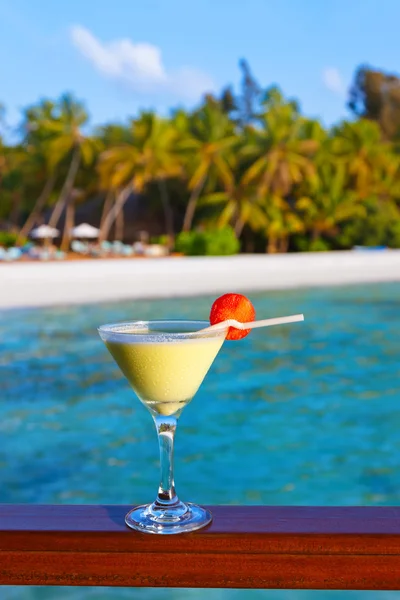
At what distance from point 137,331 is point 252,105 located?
217 feet

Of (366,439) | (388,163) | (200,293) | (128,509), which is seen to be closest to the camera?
(128,509)

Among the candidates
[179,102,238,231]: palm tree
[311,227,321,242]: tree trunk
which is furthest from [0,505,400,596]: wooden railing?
Result: [311,227,321,242]: tree trunk

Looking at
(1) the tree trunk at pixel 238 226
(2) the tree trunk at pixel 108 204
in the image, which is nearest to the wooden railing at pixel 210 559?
(1) the tree trunk at pixel 238 226

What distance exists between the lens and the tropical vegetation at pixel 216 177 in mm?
38375

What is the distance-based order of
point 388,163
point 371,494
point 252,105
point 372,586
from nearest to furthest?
point 372,586 < point 371,494 < point 388,163 < point 252,105

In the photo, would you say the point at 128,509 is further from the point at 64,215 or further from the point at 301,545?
the point at 64,215

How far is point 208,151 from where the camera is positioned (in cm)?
3853

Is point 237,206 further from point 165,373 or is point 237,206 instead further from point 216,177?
point 165,373

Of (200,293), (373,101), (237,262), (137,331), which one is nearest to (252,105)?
(373,101)

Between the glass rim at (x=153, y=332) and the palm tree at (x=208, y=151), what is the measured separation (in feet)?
121

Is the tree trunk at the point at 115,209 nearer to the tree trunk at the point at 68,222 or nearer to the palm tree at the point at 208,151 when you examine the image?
the tree trunk at the point at 68,222

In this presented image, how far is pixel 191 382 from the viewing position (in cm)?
137

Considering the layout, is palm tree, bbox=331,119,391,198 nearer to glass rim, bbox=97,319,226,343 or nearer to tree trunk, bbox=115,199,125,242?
tree trunk, bbox=115,199,125,242

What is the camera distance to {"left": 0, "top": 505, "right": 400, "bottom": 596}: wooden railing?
3.89ft
